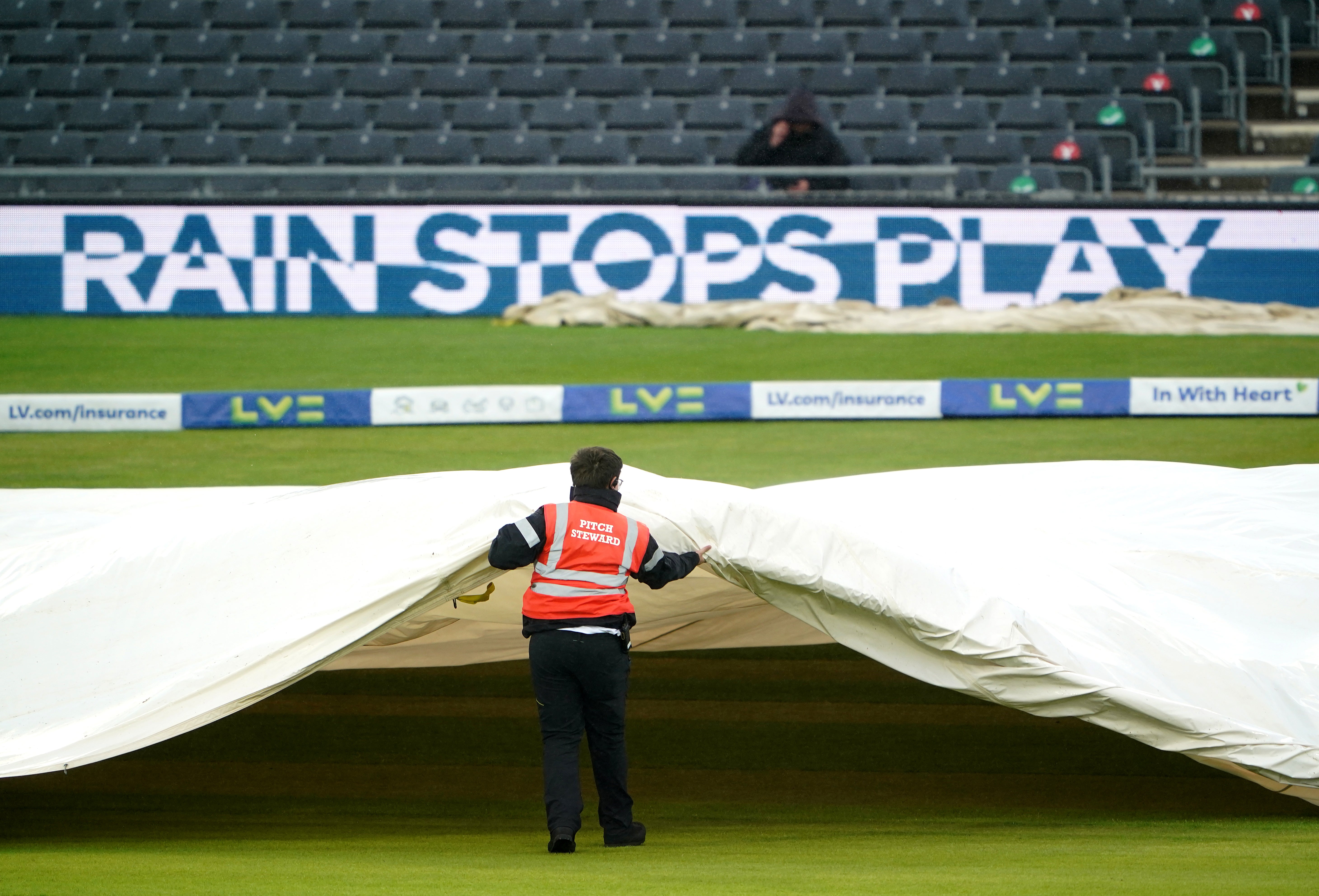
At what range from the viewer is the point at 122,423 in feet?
40.4

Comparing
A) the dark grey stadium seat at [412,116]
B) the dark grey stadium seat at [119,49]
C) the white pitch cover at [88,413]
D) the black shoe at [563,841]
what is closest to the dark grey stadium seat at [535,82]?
the dark grey stadium seat at [412,116]

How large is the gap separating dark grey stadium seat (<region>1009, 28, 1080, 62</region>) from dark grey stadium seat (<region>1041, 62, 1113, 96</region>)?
44cm

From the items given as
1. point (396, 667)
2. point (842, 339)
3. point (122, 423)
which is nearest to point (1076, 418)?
point (842, 339)

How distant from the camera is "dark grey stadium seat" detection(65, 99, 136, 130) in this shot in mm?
19531

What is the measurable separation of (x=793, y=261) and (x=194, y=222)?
725cm

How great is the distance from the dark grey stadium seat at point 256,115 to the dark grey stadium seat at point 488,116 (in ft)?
8.43

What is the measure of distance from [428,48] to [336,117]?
2135 mm

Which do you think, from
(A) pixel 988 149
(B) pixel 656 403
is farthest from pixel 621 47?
(B) pixel 656 403

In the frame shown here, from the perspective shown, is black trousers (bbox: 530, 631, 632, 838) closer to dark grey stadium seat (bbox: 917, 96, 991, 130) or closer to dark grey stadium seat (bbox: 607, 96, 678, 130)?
dark grey stadium seat (bbox: 607, 96, 678, 130)

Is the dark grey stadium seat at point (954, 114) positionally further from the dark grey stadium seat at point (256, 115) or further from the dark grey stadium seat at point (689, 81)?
the dark grey stadium seat at point (256, 115)

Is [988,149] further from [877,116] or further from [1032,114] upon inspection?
[877,116]

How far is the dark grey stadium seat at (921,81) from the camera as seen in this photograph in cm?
1984

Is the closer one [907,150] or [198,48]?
[907,150]

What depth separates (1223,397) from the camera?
12438mm
